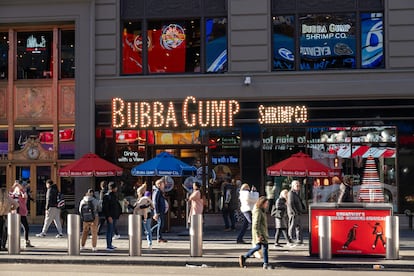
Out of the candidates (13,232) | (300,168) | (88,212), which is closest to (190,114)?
(300,168)

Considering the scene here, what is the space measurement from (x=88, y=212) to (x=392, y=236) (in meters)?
7.01

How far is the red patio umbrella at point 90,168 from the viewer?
19.4 m

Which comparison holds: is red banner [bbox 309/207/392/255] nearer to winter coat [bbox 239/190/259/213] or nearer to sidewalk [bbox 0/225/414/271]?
sidewalk [bbox 0/225/414/271]

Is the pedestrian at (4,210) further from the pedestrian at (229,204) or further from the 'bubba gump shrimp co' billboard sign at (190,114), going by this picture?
the pedestrian at (229,204)

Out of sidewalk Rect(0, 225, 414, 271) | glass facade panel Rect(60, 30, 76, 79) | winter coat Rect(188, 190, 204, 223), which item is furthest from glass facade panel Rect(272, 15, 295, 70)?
glass facade panel Rect(60, 30, 76, 79)

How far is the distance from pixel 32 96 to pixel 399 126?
41.0 ft

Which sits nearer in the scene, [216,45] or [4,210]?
[4,210]

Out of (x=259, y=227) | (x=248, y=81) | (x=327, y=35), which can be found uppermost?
(x=327, y=35)

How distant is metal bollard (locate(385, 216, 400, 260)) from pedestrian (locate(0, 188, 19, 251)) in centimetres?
883

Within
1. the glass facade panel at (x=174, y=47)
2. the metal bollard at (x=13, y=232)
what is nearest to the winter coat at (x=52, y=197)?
the metal bollard at (x=13, y=232)

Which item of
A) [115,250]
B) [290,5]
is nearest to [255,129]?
[290,5]

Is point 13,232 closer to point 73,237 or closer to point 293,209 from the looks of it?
point 73,237

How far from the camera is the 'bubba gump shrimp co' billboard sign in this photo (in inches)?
813

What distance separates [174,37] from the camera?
21.7m
